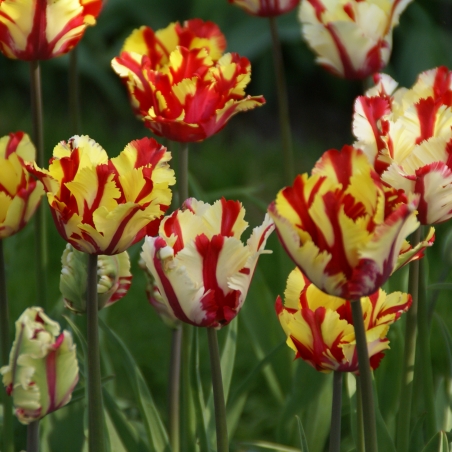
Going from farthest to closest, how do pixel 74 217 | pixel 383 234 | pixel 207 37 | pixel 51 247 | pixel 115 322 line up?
pixel 51 247, pixel 115 322, pixel 207 37, pixel 74 217, pixel 383 234

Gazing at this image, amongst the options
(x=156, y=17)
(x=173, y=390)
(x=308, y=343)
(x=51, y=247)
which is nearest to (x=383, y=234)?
(x=308, y=343)

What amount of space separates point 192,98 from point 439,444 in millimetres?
418

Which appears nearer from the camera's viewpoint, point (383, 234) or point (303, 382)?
point (383, 234)

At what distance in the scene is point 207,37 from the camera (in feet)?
3.53

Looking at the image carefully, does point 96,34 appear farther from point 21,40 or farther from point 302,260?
point 302,260

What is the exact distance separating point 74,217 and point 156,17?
2542 millimetres

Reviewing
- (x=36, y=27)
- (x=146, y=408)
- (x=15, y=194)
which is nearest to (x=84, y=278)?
(x=15, y=194)

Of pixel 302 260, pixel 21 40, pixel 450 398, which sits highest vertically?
pixel 21 40

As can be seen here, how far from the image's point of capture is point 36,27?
95 centimetres

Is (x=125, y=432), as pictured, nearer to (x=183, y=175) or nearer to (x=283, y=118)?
(x=183, y=175)

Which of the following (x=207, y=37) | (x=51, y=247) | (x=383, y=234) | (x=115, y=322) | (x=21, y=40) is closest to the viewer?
(x=383, y=234)

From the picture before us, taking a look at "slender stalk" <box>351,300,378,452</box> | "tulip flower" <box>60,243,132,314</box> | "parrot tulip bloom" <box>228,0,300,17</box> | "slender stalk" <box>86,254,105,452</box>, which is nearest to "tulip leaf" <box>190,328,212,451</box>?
"tulip flower" <box>60,243,132,314</box>

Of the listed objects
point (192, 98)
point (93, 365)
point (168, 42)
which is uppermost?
point (168, 42)

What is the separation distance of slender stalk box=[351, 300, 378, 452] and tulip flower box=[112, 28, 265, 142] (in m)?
0.36
